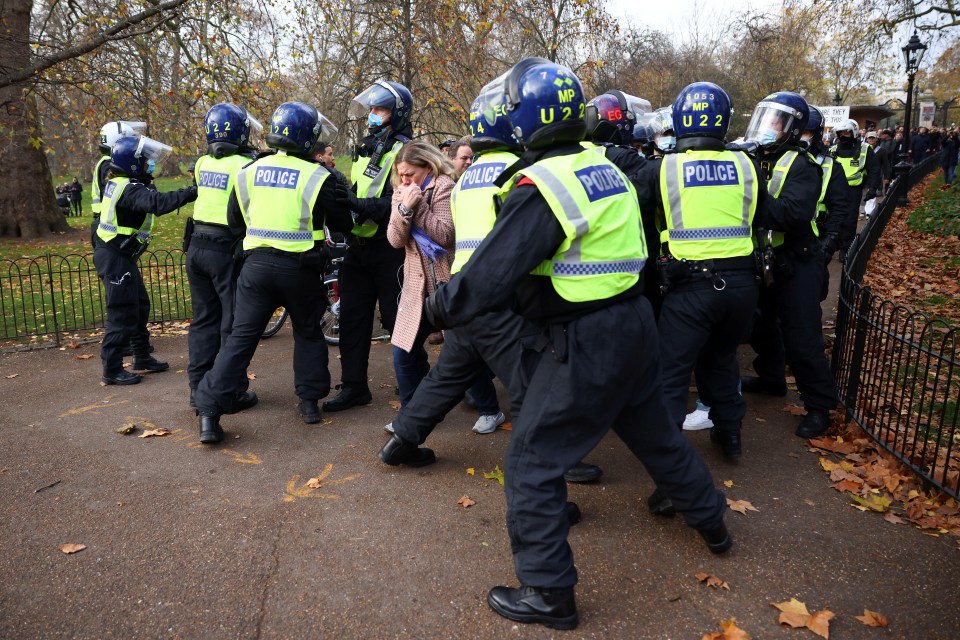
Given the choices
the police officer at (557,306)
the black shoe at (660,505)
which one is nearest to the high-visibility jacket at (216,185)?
the police officer at (557,306)

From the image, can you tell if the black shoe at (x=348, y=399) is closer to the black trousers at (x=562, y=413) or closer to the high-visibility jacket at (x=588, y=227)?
the black trousers at (x=562, y=413)

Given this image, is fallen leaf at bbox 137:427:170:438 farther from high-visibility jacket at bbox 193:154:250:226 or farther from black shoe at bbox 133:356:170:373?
black shoe at bbox 133:356:170:373

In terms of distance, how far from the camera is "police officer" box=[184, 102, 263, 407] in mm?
5379

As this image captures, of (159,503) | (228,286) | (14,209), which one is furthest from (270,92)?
(159,503)

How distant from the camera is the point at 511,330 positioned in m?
3.79

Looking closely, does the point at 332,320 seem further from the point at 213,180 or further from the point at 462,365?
the point at 462,365

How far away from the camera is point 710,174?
4.11 m

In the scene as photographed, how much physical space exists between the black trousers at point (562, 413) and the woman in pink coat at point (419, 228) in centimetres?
177

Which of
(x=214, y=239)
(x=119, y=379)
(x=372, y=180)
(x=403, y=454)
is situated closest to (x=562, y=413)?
(x=403, y=454)

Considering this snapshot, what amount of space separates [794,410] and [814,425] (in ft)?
1.69

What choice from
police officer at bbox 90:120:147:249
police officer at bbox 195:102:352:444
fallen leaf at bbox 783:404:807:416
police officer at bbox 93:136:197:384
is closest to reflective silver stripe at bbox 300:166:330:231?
police officer at bbox 195:102:352:444

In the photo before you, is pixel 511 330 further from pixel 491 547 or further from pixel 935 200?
pixel 935 200

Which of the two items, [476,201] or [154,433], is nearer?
[476,201]

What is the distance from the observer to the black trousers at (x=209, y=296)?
17.8 feet
